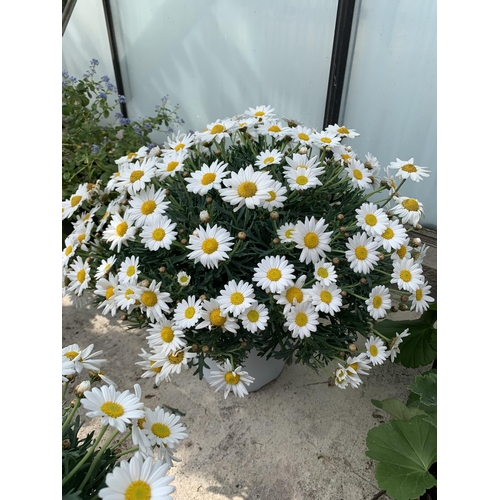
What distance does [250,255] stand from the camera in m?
1.12

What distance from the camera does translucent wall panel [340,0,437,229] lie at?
162 cm

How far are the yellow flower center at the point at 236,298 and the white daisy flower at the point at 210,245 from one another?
0.26ft

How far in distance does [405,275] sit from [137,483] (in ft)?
2.59

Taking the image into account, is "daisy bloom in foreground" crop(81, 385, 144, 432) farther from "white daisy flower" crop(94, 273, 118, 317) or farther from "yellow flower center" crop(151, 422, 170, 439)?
"white daisy flower" crop(94, 273, 118, 317)

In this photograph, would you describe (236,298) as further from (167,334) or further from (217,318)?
(167,334)

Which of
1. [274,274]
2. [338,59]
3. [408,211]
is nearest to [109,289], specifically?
[274,274]

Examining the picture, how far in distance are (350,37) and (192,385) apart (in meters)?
1.46

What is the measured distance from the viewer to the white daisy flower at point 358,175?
1177mm

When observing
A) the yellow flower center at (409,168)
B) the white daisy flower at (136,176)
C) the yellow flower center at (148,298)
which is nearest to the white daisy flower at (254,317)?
the yellow flower center at (148,298)

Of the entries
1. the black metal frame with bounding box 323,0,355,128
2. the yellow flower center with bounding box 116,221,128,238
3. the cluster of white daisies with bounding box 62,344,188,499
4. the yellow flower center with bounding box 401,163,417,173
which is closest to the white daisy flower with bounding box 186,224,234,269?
the yellow flower center with bounding box 116,221,128,238

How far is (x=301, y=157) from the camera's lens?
1114 mm

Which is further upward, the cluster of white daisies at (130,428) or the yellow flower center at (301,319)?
the cluster of white daisies at (130,428)

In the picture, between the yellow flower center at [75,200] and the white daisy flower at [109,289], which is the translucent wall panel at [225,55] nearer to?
the yellow flower center at [75,200]

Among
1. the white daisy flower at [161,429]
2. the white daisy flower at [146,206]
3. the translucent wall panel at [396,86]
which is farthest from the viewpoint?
the translucent wall panel at [396,86]
